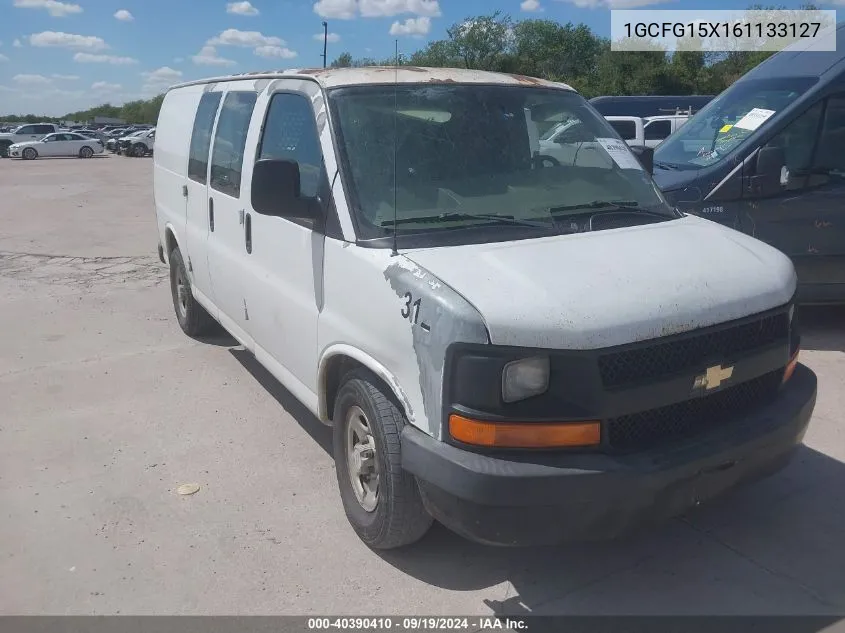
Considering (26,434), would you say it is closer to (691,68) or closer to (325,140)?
(325,140)

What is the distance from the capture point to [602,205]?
3754 mm

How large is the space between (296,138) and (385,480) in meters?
1.88

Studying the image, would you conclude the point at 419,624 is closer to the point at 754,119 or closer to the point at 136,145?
the point at 754,119

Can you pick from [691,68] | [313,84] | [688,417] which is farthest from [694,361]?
[691,68]

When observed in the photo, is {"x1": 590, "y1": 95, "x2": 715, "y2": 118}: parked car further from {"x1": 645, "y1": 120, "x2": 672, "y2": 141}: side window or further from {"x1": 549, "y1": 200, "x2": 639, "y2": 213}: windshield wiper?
{"x1": 549, "y1": 200, "x2": 639, "y2": 213}: windshield wiper

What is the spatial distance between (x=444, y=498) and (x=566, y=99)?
2574 millimetres

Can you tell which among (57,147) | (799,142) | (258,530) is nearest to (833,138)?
(799,142)

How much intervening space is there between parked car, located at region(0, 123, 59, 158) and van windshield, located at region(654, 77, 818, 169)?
43511mm

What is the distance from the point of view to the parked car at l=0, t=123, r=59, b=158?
43094mm

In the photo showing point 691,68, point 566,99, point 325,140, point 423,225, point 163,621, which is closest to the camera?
point 163,621

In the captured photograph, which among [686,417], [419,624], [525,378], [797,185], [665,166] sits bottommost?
[419,624]

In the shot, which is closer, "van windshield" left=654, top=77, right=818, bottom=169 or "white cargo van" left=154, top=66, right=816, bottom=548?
"white cargo van" left=154, top=66, right=816, bottom=548

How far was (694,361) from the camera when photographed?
296cm

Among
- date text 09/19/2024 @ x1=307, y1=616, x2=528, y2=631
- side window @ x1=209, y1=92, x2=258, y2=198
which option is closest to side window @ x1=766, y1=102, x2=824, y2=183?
side window @ x1=209, y1=92, x2=258, y2=198
